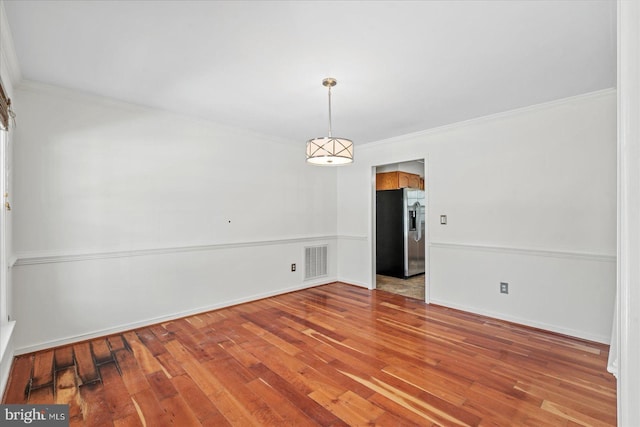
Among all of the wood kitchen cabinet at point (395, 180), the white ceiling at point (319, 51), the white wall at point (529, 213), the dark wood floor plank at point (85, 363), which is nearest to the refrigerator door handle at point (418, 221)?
the wood kitchen cabinet at point (395, 180)

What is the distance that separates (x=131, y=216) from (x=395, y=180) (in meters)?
4.52

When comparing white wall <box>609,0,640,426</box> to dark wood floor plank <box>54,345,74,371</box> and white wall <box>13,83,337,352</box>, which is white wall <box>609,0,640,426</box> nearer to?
dark wood floor plank <box>54,345,74,371</box>

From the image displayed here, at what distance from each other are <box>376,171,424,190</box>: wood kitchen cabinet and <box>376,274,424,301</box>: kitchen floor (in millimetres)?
1748

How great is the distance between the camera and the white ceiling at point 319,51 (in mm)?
1814

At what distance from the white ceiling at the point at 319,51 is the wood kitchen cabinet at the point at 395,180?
2.74 metres

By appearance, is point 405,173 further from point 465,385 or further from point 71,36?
point 71,36

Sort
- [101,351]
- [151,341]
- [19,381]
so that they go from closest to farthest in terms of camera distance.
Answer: [19,381] < [101,351] < [151,341]

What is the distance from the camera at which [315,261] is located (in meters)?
5.13

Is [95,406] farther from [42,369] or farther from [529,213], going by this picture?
[529,213]

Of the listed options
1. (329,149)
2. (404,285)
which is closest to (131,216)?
(329,149)

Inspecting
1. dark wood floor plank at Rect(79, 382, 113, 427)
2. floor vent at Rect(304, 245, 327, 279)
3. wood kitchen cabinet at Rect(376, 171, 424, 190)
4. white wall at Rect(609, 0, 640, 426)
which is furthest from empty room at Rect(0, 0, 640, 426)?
wood kitchen cabinet at Rect(376, 171, 424, 190)

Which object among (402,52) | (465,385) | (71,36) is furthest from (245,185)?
(465,385)

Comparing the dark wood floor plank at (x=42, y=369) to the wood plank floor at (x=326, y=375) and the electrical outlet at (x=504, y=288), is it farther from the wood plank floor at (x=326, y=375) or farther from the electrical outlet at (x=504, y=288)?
the electrical outlet at (x=504, y=288)

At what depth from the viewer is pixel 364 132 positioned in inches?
170
